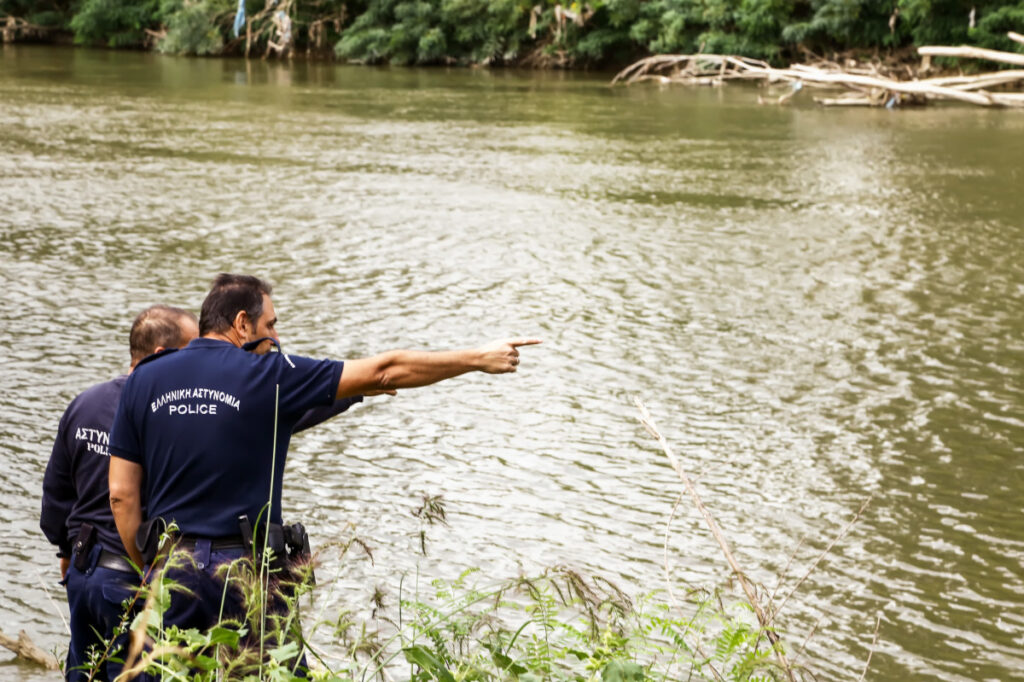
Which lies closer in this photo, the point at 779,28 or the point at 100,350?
the point at 100,350

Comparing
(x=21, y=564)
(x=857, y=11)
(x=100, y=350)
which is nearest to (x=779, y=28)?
(x=857, y=11)

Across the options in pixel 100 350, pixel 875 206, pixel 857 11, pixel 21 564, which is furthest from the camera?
pixel 857 11

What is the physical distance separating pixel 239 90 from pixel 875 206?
836 inches

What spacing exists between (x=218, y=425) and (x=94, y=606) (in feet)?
2.88

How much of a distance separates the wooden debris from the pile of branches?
1886 cm

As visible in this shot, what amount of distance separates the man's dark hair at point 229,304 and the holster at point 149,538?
0.57 m

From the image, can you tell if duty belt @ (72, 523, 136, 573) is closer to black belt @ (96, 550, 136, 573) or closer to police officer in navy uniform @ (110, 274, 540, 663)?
black belt @ (96, 550, 136, 573)

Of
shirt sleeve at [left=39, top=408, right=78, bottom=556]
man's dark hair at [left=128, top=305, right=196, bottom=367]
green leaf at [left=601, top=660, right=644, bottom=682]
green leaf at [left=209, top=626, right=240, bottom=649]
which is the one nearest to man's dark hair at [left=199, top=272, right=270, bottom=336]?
man's dark hair at [left=128, top=305, right=196, bottom=367]

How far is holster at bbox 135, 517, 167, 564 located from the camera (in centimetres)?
375

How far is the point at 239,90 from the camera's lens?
112 feet

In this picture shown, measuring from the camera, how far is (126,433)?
377cm

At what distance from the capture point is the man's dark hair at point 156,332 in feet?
13.8

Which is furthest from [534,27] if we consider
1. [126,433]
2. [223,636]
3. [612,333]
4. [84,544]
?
[223,636]

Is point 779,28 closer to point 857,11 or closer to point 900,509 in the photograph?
point 857,11
